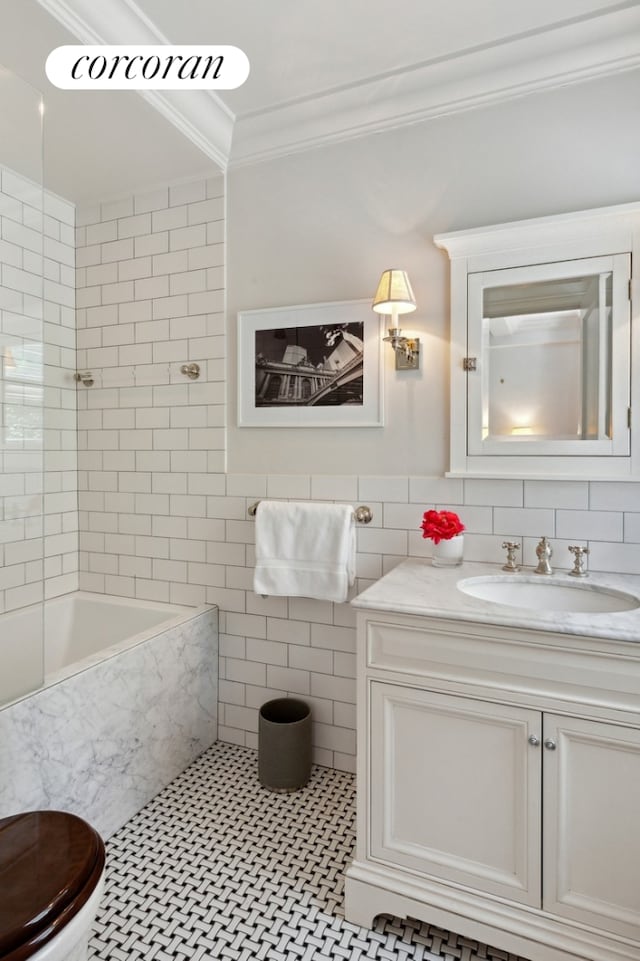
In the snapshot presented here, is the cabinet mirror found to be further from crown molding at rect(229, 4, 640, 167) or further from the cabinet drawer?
the cabinet drawer

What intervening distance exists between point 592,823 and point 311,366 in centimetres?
171

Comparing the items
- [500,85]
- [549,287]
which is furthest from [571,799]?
[500,85]

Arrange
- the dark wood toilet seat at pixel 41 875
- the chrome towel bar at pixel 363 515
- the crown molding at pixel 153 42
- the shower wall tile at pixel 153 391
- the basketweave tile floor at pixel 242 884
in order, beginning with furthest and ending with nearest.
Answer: the shower wall tile at pixel 153 391 → the chrome towel bar at pixel 363 515 → the crown molding at pixel 153 42 → the basketweave tile floor at pixel 242 884 → the dark wood toilet seat at pixel 41 875

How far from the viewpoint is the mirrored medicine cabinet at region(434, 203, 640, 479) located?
1.70 metres

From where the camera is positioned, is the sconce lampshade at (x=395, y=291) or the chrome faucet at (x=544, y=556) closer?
the chrome faucet at (x=544, y=556)

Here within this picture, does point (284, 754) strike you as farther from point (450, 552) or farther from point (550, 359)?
point (550, 359)

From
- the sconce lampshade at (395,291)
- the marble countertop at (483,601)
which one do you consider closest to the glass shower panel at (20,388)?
the marble countertop at (483,601)

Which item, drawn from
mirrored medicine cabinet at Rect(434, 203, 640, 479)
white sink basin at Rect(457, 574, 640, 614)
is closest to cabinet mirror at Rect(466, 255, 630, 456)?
mirrored medicine cabinet at Rect(434, 203, 640, 479)

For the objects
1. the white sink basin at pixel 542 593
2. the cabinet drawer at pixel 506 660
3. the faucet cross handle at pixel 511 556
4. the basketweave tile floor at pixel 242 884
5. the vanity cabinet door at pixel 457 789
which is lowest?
the basketweave tile floor at pixel 242 884

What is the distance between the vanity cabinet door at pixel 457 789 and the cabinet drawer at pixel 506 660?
7 cm

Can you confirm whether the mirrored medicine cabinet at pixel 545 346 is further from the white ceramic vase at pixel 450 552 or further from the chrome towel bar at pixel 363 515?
the chrome towel bar at pixel 363 515

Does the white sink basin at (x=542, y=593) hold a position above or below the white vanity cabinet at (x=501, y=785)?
above

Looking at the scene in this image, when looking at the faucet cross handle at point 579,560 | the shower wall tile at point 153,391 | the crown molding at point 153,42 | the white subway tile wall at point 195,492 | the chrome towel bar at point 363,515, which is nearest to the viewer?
the crown molding at point 153,42

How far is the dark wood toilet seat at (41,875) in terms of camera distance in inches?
32.9
